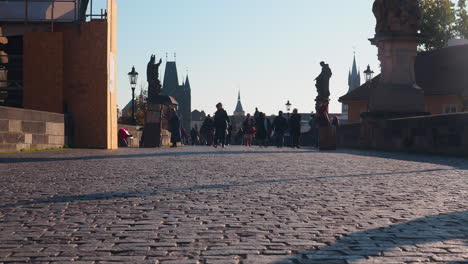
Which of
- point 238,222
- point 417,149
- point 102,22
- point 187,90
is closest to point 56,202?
point 238,222

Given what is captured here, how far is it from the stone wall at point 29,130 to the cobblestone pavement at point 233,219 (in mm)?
7300

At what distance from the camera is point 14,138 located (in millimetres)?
18547

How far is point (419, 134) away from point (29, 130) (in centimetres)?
1030

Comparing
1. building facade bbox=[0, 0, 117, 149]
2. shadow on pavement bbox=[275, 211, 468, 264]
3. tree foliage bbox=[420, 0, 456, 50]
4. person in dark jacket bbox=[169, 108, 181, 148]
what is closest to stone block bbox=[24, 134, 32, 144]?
building facade bbox=[0, 0, 117, 149]

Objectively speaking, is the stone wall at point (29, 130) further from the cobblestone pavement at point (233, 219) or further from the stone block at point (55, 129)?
the cobblestone pavement at point (233, 219)

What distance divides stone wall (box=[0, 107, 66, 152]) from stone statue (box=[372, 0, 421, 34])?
11012mm

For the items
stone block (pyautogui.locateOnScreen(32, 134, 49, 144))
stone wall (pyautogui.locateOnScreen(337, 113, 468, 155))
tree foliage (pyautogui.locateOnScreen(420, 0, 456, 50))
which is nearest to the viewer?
stone wall (pyautogui.locateOnScreen(337, 113, 468, 155))

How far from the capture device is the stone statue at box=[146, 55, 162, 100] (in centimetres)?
4553

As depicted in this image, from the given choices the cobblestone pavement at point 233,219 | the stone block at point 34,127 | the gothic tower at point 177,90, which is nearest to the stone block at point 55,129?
the stone block at point 34,127

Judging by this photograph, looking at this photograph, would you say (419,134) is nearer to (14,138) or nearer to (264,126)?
(14,138)

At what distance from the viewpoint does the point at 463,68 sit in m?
53.4

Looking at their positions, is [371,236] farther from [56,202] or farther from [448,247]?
[56,202]

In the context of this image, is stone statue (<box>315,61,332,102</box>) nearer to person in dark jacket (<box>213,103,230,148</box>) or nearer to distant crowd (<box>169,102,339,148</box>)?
distant crowd (<box>169,102,339,148</box>)

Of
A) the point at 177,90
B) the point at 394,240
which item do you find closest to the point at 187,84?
the point at 177,90
